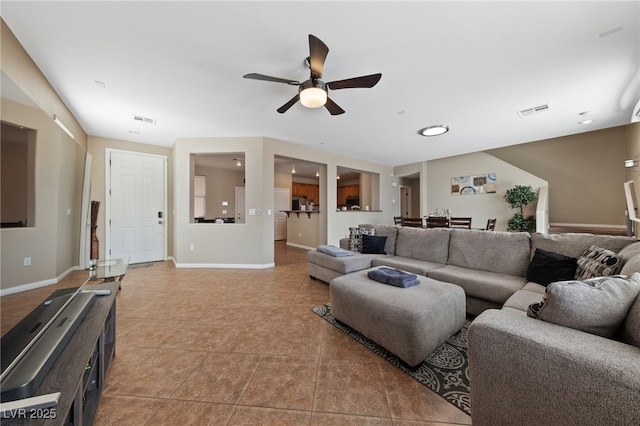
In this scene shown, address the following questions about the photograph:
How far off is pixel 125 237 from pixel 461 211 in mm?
8185

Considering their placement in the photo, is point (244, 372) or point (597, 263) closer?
point (244, 372)

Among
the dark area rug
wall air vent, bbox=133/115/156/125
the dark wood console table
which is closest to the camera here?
the dark wood console table

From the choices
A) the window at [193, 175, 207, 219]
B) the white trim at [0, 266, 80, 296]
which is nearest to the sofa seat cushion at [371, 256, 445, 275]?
the white trim at [0, 266, 80, 296]

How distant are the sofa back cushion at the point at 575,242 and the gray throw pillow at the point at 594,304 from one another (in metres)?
1.44

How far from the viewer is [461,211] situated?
6.36 m

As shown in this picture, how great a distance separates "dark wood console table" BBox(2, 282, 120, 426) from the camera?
2.19 feet

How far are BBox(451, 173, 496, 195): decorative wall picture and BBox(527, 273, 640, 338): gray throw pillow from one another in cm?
573

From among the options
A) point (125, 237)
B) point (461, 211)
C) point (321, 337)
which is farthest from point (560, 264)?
point (125, 237)

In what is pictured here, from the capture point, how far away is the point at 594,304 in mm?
961

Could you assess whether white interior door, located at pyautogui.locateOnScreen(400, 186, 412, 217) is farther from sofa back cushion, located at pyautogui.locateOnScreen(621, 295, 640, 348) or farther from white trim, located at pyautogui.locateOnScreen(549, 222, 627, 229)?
sofa back cushion, located at pyautogui.locateOnScreen(621, 295, 640, 348)

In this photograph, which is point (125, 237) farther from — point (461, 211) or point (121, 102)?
point (461, 211)

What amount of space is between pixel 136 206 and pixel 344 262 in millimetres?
4512

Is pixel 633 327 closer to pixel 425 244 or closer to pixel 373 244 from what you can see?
pixel 425 244

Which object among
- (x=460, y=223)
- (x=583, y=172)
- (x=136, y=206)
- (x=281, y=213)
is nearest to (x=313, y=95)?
(x=460, y=223)
